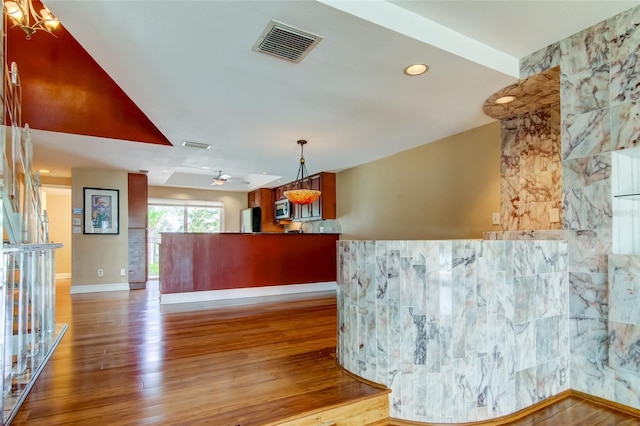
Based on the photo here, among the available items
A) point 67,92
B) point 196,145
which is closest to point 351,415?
point 196,145

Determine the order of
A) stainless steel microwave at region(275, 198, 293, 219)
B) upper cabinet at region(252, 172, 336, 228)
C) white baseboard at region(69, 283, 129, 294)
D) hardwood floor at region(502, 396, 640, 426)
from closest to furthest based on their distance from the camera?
1. hardwood floor at region(502, 396, 640, 426)
2. white baseboard at region(69, 283, 129, 294)
3. upper cabinet at region(252, 172, 336, 228)
4. stainless steel microwave at region(275, 198, 293, 219)

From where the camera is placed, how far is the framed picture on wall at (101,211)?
5.64 metres

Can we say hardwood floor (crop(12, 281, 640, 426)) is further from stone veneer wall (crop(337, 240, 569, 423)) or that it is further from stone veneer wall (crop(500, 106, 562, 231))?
stone veneer wall (crop(500, 106, 562, 231))

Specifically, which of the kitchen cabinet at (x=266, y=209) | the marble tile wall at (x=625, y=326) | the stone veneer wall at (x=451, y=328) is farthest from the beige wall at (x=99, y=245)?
the marble tile wall at (x=625, y=326)

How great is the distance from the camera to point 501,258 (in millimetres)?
1919

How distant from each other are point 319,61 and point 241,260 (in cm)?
338

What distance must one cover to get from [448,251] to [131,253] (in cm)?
601

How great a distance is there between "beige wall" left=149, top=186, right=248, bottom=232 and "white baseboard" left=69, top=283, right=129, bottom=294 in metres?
2.70

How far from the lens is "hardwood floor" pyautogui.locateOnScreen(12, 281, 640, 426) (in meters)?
1.65

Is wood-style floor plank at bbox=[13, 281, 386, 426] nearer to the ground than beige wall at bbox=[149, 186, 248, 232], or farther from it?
nearer to the ground

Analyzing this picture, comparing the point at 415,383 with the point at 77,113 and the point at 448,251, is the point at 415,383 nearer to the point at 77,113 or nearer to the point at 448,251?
the point at 448,251

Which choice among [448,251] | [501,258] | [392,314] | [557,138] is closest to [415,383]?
[392,314]

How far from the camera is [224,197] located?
8750 mm

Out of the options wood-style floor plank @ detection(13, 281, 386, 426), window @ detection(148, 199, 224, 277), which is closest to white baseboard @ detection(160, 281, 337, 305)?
wood-style floor plank @ detection(13, 281, 386, 426)
